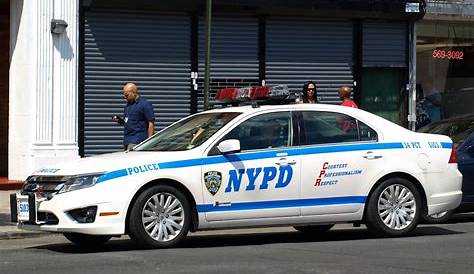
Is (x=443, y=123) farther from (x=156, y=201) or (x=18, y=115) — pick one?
(x=18, y=115)

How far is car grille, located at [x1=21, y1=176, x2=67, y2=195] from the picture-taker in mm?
9578

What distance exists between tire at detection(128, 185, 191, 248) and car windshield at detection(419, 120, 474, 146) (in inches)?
185

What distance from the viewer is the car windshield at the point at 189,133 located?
10.1 m

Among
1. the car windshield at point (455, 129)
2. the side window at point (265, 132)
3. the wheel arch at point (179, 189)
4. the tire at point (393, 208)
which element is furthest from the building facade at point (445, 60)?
the wheel arch at point (179, 189)

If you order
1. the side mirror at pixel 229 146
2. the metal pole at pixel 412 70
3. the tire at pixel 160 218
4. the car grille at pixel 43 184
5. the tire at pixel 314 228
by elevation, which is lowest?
the tire at pixel 314 228

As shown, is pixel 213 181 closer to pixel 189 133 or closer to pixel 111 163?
pixel 189 133

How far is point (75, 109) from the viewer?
1606cm

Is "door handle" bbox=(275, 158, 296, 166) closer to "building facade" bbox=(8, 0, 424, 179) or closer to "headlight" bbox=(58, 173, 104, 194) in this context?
"headlight" bbox=(58, 173, 104, 194)

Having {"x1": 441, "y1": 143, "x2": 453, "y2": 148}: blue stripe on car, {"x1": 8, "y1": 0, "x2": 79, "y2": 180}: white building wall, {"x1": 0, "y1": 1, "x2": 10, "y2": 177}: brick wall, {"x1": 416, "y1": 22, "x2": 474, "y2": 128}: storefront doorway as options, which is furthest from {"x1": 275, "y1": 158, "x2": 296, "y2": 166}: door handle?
{"x1": 416, "y1": 22, "x2": 474, "y2": 128}: storefront doorway

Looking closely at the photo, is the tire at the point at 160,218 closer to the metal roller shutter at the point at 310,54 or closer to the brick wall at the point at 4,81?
the metal roller shutter at the point at 310,54

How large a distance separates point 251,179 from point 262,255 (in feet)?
3.35

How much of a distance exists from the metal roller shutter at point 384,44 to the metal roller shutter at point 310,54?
14.5 inches

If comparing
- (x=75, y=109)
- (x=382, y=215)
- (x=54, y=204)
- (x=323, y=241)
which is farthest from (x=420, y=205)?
(x=75, y=109)

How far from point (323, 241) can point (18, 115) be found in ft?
24.5
